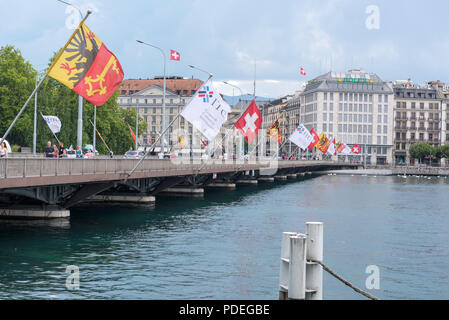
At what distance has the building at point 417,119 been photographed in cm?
19525

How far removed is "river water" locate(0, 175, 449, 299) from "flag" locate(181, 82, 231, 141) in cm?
555

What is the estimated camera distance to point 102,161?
124 feet

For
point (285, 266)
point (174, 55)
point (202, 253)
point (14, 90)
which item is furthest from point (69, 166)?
point (14, 90)

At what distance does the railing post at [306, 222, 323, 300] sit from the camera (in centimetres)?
1195

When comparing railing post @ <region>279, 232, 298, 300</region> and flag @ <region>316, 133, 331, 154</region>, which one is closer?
Result: railing post @ <region>279, 232, 298, 300</region>

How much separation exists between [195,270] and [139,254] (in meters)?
4.39

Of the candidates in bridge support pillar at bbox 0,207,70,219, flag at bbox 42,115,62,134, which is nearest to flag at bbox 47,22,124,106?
bridge support pillar at bbox 0,207,70,219

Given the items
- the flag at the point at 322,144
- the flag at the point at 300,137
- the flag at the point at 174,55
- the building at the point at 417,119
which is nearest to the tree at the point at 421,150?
the building at the point at 417,119

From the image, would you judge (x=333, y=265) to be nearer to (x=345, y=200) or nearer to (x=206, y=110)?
(x=206, y=110)

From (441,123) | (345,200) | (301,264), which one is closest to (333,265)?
(301,264)

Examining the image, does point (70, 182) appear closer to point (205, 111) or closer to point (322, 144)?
point (205, 111)

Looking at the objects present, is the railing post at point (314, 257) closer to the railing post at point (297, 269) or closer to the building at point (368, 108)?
the railing post at point (297, 269)

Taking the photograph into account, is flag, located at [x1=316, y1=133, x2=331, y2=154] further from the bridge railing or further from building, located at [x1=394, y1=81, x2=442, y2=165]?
building, located at [x1=394, y1=81, x2=442, y2=165]

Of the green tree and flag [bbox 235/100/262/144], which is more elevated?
the green tree
